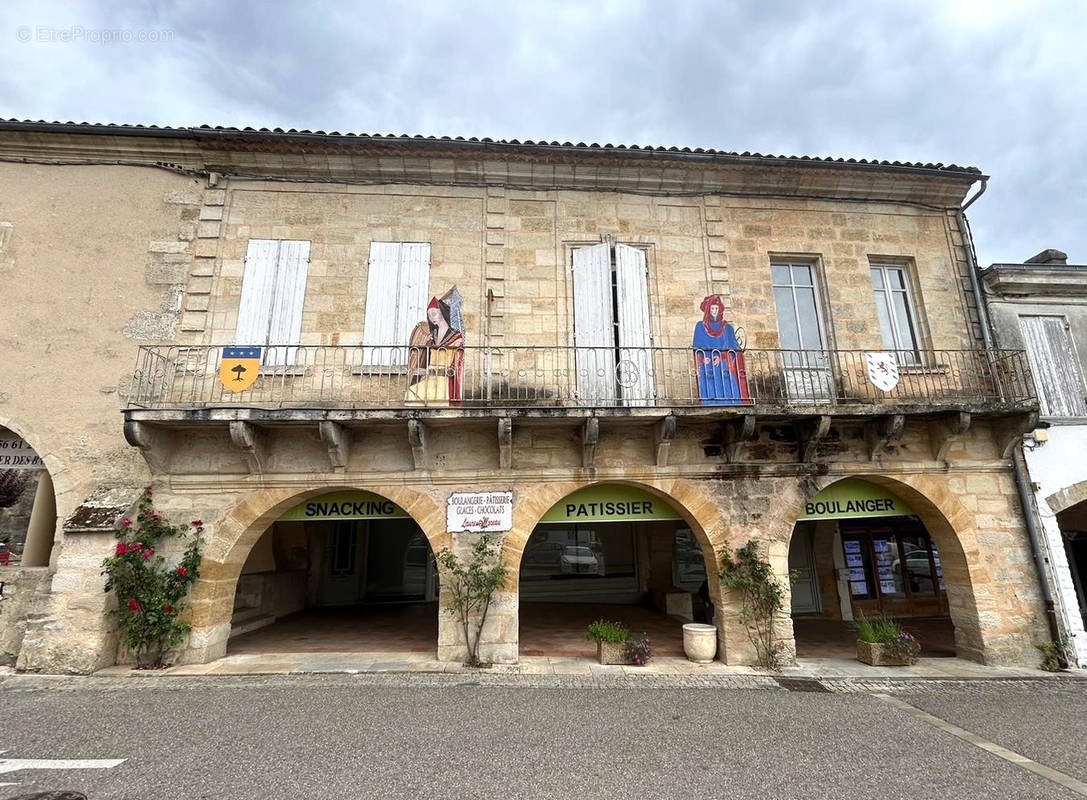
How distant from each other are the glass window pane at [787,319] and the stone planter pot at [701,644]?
4238 mm

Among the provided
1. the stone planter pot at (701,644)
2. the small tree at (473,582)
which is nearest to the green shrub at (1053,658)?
the stone planter pot at (701,644)

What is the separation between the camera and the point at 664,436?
6391 millimetres

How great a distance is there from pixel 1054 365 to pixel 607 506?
23.7 feet

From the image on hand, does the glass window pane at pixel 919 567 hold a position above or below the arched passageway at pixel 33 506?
below

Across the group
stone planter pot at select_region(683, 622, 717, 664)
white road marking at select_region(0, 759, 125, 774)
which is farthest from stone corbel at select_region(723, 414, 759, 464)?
white road marking at select_region(0, 759, 125, 774)

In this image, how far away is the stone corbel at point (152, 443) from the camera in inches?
235

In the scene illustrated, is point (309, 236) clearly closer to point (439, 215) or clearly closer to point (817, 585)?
point (439, 215)

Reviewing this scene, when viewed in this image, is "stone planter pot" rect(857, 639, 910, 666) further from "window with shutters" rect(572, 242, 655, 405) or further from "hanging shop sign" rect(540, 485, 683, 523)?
"window with shutters" rect(572, 242, 655, 405)

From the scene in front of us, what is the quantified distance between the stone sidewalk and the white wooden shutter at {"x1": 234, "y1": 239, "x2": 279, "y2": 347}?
13.4 feet

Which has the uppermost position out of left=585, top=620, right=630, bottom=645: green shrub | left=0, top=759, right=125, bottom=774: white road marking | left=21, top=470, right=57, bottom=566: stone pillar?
left=21, top=470, right=57, bottom=566: stone pillar

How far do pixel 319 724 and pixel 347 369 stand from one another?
4.20 meters

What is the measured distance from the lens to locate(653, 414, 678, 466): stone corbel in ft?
20.6

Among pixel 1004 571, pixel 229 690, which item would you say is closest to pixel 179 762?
pixel 229 690

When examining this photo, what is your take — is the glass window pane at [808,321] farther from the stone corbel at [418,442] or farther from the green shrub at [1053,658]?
the stone corbel at [418,442]
